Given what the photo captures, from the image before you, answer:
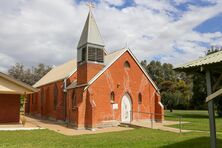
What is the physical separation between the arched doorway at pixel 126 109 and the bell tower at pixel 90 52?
4.26 m

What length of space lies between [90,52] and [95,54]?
0.56 meters

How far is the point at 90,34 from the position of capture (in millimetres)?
26797

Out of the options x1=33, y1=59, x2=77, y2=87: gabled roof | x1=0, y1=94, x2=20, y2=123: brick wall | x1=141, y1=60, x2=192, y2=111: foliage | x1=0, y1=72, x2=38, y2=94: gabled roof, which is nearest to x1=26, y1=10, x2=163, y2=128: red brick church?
x1=33, y1=59, x2=77, y2=87: gabled roof

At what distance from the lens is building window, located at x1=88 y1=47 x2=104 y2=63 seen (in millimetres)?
26298

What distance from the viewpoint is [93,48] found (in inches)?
1046

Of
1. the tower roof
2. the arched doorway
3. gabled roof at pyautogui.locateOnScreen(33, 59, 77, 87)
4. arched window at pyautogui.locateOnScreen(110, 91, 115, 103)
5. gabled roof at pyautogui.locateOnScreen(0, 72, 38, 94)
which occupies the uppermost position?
the tower roof

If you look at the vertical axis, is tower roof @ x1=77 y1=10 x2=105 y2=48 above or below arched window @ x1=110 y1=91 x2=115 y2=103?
above

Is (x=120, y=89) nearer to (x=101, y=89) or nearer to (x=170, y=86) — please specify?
(x=101, y=89)

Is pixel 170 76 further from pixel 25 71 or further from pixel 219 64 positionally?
pixel 219 64

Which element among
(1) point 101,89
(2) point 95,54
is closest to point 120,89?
(1) point 101,89

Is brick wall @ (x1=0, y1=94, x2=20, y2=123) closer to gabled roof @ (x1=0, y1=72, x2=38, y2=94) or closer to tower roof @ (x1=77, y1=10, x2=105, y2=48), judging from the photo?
gabled roof @ (x1=0, y1=72, x2=38, y2=94)

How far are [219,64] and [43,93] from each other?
31.9 metres

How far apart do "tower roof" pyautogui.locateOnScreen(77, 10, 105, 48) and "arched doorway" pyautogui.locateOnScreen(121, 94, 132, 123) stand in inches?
241

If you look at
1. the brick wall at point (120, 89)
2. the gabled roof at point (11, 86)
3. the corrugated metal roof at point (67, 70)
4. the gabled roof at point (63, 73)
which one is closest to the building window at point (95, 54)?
the corrugated metal roof at point (67, 70)
